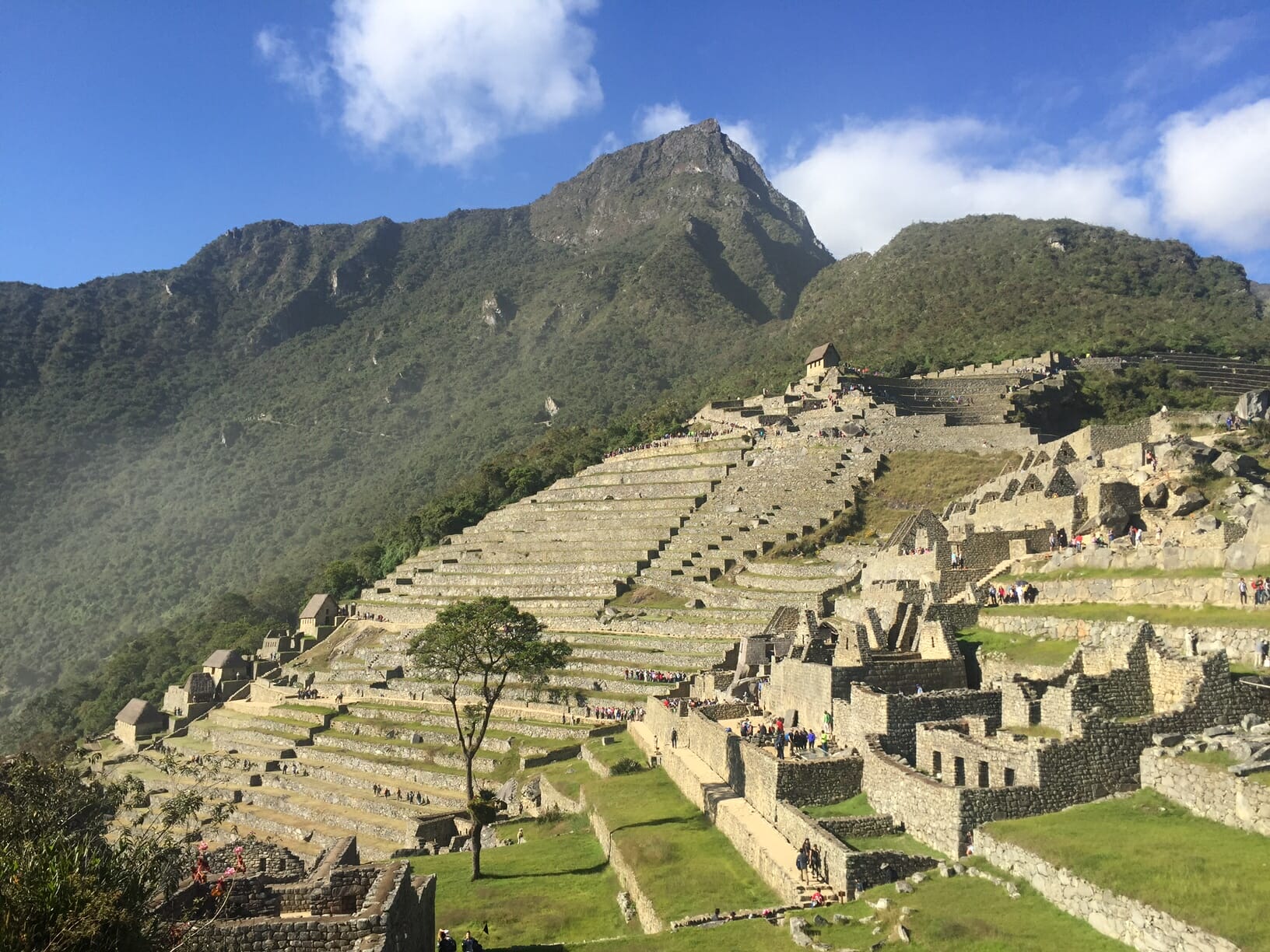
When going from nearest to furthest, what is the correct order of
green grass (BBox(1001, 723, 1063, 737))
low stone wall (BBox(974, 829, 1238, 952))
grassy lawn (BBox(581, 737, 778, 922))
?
low stone wall (BBox(974, 829, 1238, 952))
green grass (BBox(1001, 723, 1063, 737))
grassy lawn (BBox(581, 737, 778, 922))

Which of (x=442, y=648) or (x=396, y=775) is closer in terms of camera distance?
(x=442, y=648)

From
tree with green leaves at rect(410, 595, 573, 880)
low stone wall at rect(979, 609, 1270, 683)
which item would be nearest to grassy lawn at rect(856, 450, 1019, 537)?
tree with green leaves at rect(410, 595, 573, 880)

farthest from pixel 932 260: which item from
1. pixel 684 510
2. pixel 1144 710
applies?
pixel 1144 710

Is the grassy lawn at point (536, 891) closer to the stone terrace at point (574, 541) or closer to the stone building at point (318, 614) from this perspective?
the stone terrace at point (574, 541)

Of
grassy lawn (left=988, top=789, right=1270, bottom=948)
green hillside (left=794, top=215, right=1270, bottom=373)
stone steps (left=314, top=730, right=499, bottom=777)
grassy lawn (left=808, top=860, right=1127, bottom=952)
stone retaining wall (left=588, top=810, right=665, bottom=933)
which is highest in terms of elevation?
green hillside (left=794, top=215, right=1270, bottom=373)

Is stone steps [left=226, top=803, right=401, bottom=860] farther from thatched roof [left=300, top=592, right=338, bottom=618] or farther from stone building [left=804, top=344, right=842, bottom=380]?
stone building [left=804, top=344, right=842, bottom=380]

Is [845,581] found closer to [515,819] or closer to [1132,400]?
[515,819]
